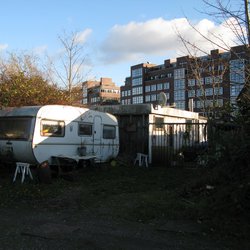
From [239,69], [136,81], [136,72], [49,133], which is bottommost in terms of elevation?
[49,133]

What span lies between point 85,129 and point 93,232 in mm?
9159

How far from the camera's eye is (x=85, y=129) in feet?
52.0

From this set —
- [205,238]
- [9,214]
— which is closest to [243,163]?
[205,238]

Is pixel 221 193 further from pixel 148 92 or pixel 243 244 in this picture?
pixel 148 92

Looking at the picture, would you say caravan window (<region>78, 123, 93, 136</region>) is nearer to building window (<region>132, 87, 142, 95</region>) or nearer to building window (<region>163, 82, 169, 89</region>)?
building window (<region>163, 82, 169, 89</region>)

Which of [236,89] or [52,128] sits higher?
[236,89]

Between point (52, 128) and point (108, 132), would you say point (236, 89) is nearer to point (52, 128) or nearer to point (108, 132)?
point (52, 128)

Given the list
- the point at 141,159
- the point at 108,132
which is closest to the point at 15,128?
the point at 108,132

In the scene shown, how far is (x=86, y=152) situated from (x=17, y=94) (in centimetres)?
495

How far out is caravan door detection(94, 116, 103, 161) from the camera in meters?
16.5

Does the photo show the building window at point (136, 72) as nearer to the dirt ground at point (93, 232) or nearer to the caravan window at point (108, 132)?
the caravan window at point (108, 132)

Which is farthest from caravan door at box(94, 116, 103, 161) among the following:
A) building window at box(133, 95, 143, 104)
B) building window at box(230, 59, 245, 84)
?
building window at box(133, 95, 143, 104)

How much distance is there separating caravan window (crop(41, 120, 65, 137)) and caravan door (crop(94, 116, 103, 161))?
207 centimetres

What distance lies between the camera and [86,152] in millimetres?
15727
